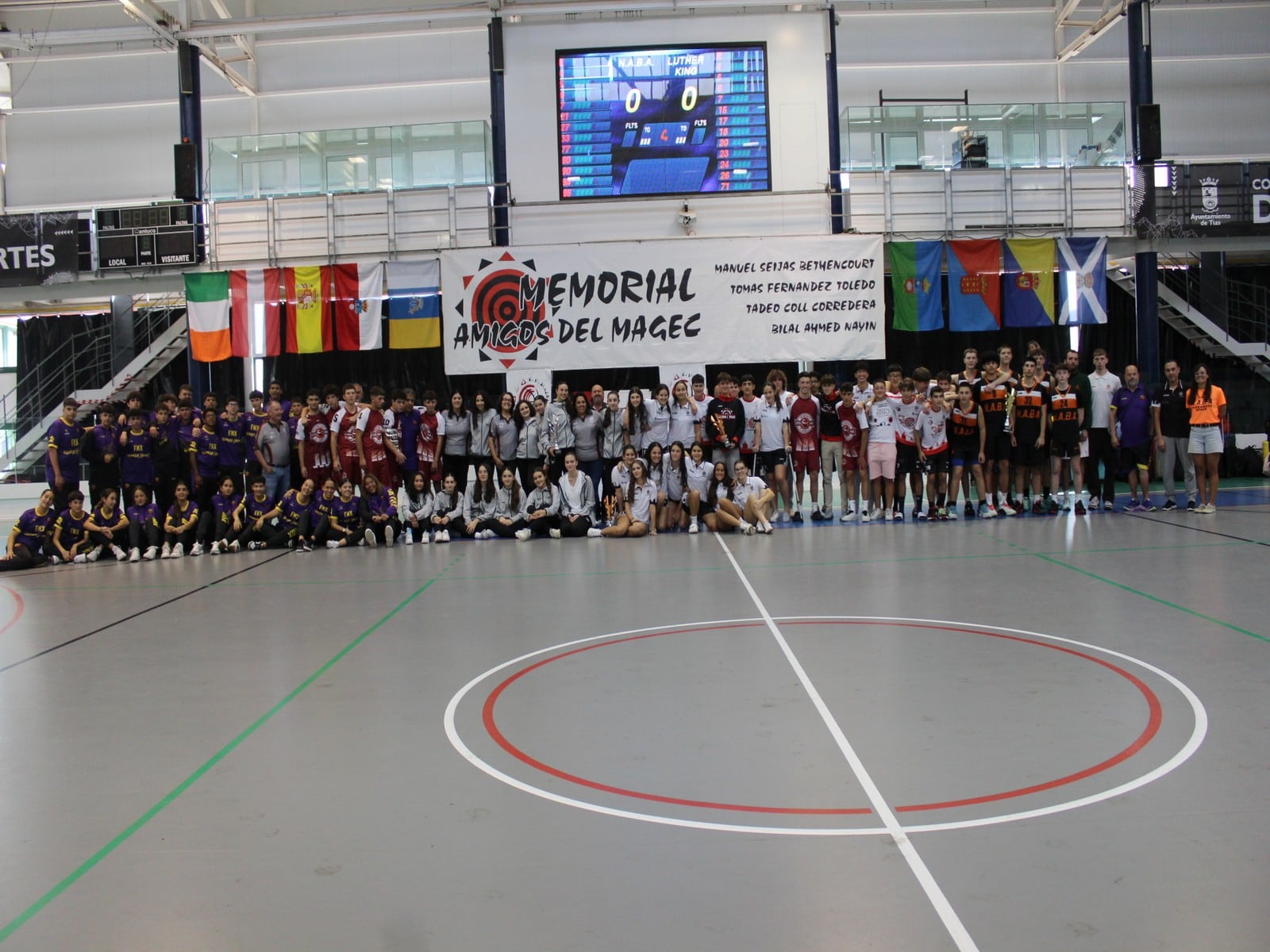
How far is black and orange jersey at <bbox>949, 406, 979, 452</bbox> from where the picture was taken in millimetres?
10305

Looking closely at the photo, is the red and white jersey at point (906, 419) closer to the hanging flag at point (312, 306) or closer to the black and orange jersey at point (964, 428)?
the black and orange jersey at point (964, 428)

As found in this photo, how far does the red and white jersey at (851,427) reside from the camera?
1071cm

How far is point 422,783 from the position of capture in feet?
10.9

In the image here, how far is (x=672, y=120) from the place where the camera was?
13.4 metres

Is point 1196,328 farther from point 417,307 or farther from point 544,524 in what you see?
point 417,307

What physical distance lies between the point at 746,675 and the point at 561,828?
1.81 meters

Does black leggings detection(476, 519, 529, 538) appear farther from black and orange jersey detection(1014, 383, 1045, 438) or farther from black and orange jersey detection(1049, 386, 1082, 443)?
black and orange jersey detection(1049, 386, 1082, 443)

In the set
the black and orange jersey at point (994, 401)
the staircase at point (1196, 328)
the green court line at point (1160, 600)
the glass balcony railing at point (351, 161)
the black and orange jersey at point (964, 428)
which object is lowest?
the green court line at point (1160, 600)

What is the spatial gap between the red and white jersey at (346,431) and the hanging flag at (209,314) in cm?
416

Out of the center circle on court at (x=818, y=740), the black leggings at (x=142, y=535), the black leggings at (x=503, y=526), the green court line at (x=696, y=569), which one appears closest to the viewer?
the center circle on court at (x=818, y=740)

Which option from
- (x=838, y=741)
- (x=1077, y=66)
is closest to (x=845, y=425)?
(x=838, y=741)

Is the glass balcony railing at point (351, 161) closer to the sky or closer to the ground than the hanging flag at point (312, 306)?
closer to the sky

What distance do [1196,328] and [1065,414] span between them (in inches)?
377

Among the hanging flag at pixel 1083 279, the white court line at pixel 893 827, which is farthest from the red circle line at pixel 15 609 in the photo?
the hanging flag at pixel 1083 279
